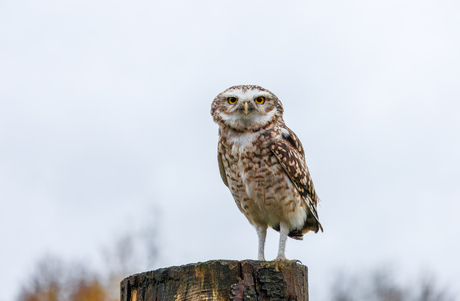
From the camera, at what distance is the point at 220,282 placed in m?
3.02

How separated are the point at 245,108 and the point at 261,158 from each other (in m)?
0.54

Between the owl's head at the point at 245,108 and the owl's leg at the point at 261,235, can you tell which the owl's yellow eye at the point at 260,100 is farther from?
the owl's leg at the point at 261,235

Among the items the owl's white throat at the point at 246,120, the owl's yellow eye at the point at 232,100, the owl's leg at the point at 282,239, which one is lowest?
the owl's leg at the point at 282,239

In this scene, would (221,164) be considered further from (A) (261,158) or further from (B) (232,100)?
(B) (232,100)

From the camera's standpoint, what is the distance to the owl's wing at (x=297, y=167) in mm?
5336

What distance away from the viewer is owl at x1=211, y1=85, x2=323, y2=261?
17.3 feet

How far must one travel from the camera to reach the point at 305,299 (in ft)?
10.8

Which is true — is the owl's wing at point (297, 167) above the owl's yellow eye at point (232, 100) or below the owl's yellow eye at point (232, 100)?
below

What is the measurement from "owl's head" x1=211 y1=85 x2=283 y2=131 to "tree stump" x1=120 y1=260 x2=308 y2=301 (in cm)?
226

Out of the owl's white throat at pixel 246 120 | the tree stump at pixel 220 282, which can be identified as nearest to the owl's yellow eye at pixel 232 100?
the owl's white throat at pixel 246 120

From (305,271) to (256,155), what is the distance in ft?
6.73

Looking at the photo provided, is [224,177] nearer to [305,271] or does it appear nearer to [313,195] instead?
[313,195]

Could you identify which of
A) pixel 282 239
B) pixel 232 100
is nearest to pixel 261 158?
pixel 232 100

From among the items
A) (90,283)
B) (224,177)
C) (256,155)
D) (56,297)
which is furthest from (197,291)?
(56,297)
